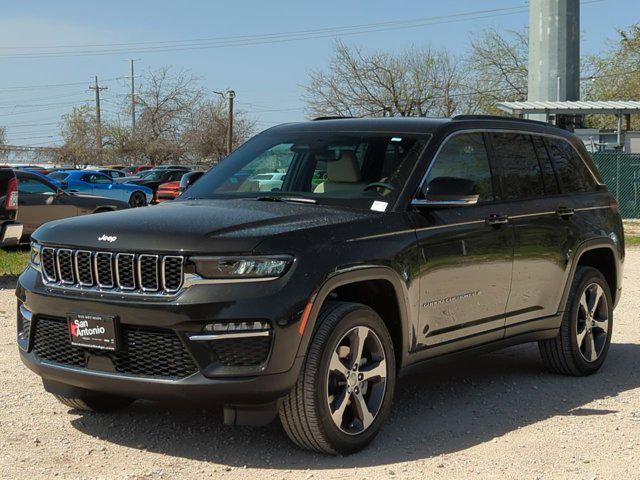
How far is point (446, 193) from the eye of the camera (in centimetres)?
575

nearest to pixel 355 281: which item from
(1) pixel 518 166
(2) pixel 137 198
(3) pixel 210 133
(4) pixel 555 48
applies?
(1) pixel 518 166

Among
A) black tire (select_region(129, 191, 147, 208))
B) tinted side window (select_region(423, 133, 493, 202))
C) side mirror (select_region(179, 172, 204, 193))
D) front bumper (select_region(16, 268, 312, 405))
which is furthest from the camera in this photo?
black tire (select_region(129, 191, 147, 208))

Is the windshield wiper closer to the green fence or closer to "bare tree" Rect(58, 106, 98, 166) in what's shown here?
the green fence

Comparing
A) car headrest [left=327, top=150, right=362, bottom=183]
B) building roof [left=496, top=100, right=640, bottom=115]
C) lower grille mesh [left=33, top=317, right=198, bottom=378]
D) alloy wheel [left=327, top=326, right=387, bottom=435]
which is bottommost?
alloy wheel [left=327, top=326, right=387, bottom=435]

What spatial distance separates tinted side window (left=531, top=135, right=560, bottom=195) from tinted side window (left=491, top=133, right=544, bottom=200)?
0.05m

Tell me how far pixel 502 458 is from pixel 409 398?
142cm

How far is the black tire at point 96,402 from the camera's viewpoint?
5.86 metres

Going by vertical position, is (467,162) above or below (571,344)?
above

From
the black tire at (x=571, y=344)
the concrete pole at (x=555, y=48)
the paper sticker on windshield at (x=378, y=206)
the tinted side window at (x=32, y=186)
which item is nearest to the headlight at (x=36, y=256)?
the paper sticker on windshield at (x=378, y=206)

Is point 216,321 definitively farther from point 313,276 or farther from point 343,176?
point 343,176

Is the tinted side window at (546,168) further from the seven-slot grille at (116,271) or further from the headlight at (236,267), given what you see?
the seven-slot grille at (116,271)

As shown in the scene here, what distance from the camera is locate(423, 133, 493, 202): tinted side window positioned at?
6125mm

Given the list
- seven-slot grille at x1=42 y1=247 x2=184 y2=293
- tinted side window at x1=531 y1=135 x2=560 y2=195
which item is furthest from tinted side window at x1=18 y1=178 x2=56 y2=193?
seven-slot grille at x1=42 y1=247 x2=184 y2=293

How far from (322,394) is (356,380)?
330 millimetres
